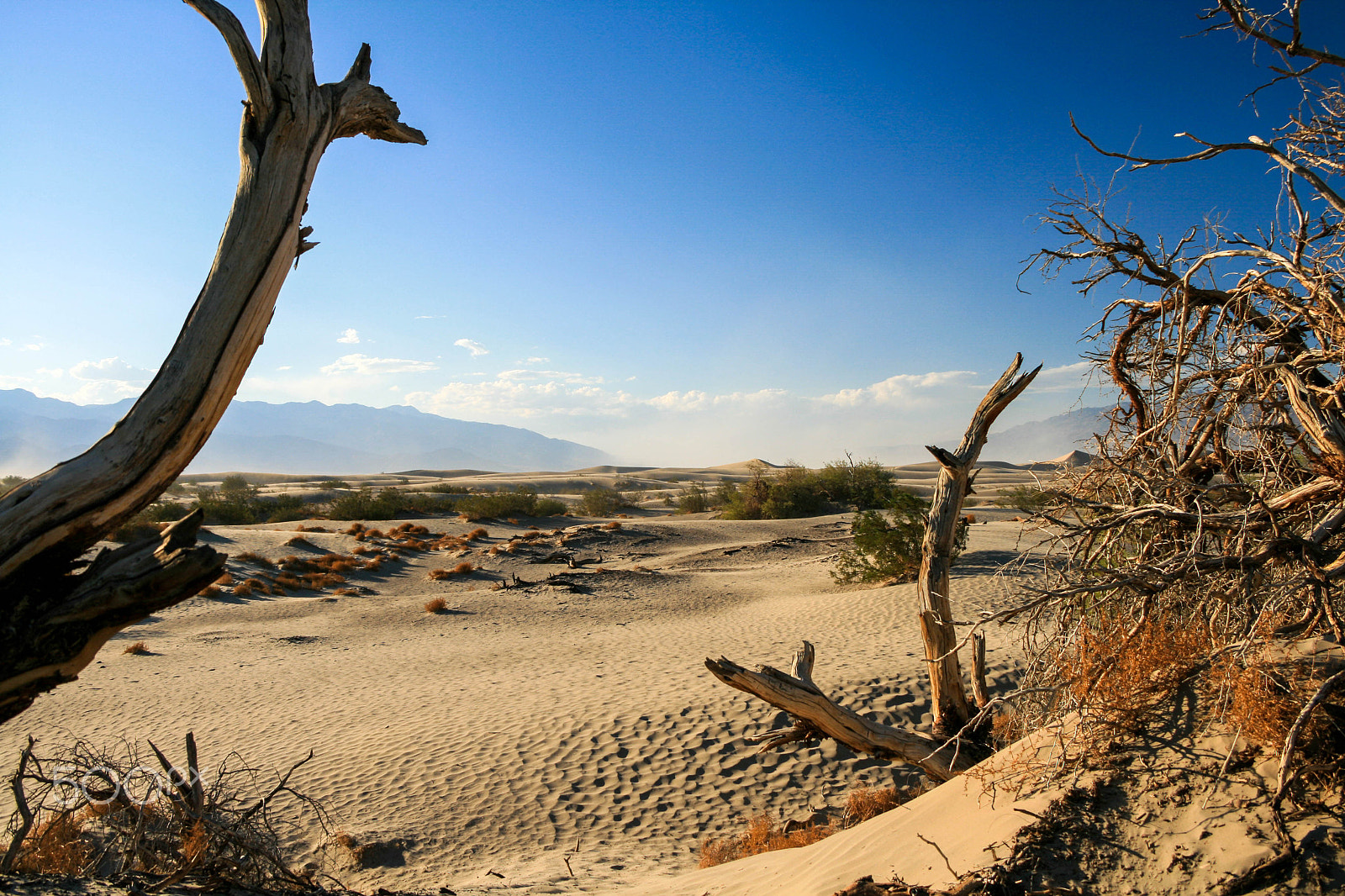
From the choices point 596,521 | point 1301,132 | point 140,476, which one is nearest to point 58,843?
point 140,476

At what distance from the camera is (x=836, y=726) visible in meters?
5.45

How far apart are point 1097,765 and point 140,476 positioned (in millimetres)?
4405

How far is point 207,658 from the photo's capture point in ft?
39.7

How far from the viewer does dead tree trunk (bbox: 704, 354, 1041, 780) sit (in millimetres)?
5375

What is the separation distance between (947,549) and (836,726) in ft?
5.70

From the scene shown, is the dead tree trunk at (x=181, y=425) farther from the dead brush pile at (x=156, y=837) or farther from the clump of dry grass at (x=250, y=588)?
the clump of dry grass at (x=250, y=588)

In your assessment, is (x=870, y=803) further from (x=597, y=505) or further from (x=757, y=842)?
(x=597, y=505)

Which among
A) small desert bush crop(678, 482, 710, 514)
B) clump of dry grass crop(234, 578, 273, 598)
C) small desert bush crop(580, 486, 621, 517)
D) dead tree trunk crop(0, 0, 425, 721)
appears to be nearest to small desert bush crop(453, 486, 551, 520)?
small desert bush crop(580, 486, 621, 517)

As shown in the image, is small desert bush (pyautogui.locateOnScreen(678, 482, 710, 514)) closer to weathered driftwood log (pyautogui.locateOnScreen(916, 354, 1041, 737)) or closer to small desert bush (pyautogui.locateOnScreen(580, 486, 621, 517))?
small desert bush (pyautogui.locateOnScreen(580, 486, 621, 517))

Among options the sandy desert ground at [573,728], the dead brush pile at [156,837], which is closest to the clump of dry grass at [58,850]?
the dead brush pile at [156,837]

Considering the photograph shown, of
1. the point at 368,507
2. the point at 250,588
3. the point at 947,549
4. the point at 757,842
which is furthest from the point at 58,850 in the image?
the point at 368,507

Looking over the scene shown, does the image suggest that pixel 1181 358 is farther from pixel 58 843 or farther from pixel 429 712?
pixel 429 712

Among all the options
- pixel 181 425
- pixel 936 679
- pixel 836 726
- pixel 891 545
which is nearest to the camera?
pixel 181 425

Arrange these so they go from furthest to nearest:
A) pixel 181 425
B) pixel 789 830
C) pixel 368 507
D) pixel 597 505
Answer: pixel 597 505 → pixel 368 507 → pixel 789 830 → pixel 181 425
